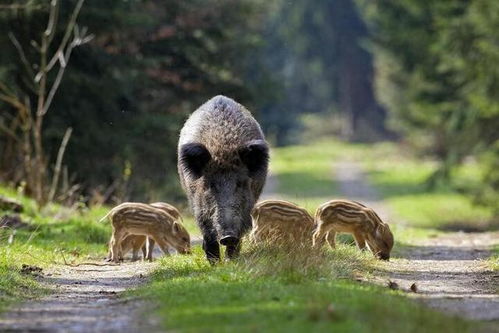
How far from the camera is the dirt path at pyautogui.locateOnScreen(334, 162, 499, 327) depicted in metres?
11.1

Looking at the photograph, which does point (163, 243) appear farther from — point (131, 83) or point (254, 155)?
point (131, 83)

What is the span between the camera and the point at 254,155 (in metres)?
Answer: 14.3

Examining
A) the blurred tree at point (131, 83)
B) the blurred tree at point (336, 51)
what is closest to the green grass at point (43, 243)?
the blurred tree at point (131, 83)

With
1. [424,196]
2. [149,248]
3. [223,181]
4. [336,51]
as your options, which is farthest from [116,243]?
[336,51]

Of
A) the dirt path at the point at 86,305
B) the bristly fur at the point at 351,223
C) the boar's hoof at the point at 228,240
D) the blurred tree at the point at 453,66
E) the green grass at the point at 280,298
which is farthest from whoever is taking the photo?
the blurred tree at the point at 453,66

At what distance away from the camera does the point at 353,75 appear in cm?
9612

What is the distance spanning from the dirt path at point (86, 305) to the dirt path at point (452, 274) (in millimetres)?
2941

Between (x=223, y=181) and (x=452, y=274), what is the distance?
10.4ft

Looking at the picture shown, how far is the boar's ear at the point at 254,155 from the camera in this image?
46.7 feet

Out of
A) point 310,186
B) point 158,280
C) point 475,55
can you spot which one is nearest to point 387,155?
point 310,186

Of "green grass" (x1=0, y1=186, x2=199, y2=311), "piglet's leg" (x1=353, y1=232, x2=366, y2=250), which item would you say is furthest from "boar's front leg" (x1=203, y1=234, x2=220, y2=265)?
"piglet's leg" (x1=353, y1=232, x2=366, y2=250)

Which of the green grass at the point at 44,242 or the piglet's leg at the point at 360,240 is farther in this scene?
the piglet's leg at the point at 360,240

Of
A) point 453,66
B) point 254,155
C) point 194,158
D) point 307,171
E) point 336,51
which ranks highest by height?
point 336,51

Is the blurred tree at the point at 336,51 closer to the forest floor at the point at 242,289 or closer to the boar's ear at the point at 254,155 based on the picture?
the forest floor at the point at 242,289
